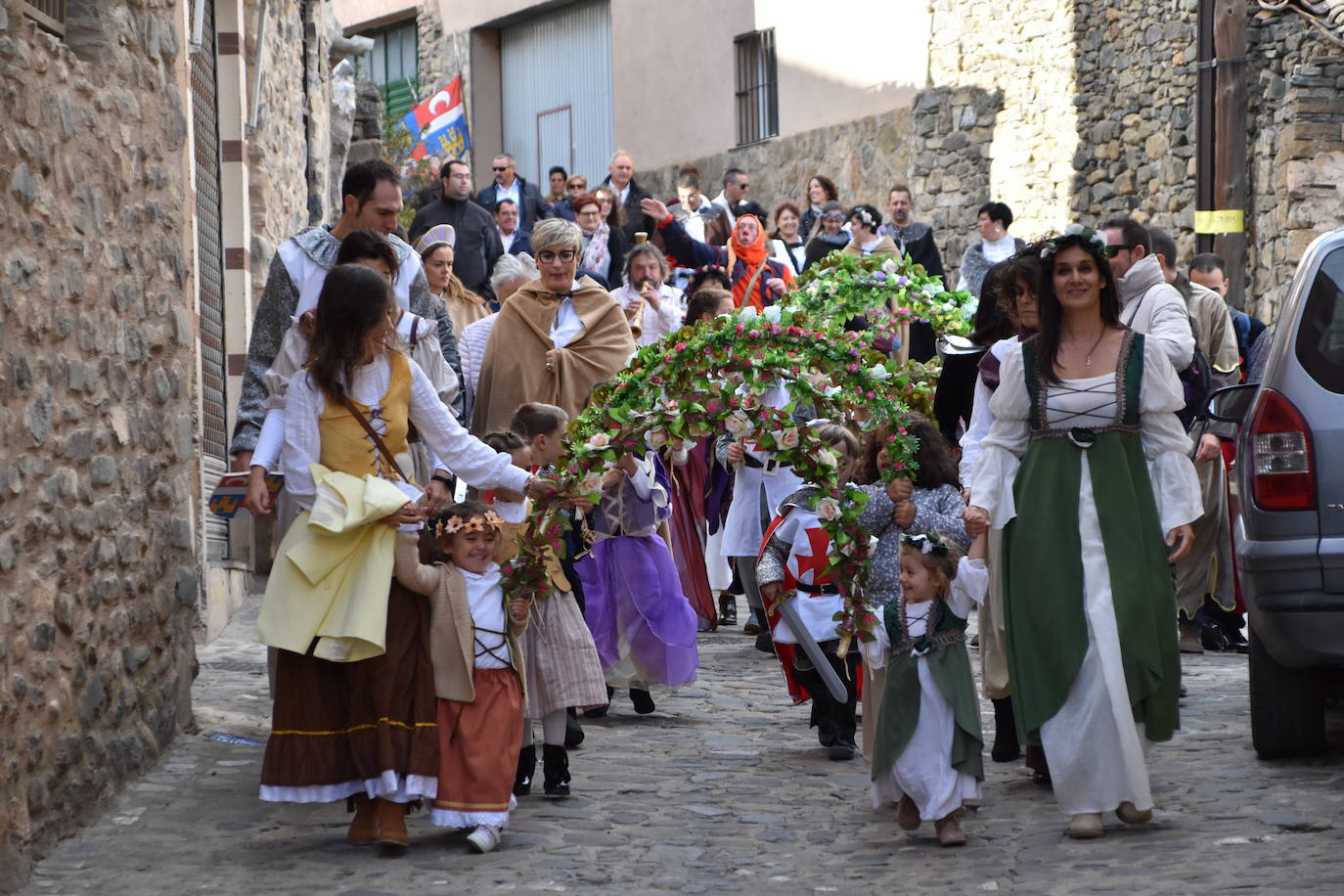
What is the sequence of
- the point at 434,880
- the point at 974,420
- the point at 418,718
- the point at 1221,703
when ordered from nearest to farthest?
the point at 434,880
the point at 418,718
the point at 974,420
the point at 1221,703

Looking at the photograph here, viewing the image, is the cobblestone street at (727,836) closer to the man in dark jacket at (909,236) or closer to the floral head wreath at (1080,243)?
the floral head wreath at (1080,243)

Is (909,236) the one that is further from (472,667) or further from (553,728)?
(472,667)

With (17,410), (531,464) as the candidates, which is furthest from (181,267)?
(17,410)

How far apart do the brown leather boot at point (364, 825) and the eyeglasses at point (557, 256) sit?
143 inches

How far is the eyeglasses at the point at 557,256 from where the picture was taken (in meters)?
9.45

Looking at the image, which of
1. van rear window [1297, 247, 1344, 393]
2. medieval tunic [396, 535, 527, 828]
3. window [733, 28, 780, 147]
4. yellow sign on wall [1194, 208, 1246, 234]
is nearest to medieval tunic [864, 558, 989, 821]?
medieval tunic [396, 535, 527, 828]

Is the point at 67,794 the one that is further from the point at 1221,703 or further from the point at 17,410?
the point at 1221,703

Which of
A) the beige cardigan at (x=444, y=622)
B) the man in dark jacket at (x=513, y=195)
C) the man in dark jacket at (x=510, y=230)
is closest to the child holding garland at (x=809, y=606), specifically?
the beige cardigan at (x=444, y=622)

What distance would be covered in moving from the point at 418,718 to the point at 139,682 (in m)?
1.55

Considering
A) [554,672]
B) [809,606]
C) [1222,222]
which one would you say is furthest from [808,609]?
[1222,222]

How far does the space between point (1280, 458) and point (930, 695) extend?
1509 millimetres

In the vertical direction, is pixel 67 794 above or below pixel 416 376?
below

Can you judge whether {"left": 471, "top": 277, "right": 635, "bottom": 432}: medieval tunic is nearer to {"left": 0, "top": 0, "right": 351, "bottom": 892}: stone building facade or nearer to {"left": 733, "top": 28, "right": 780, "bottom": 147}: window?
{"left": 0, "top": 0, "right": 351, "bottom": 892}: stone building facade

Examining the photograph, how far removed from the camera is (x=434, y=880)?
5957 millimetres
